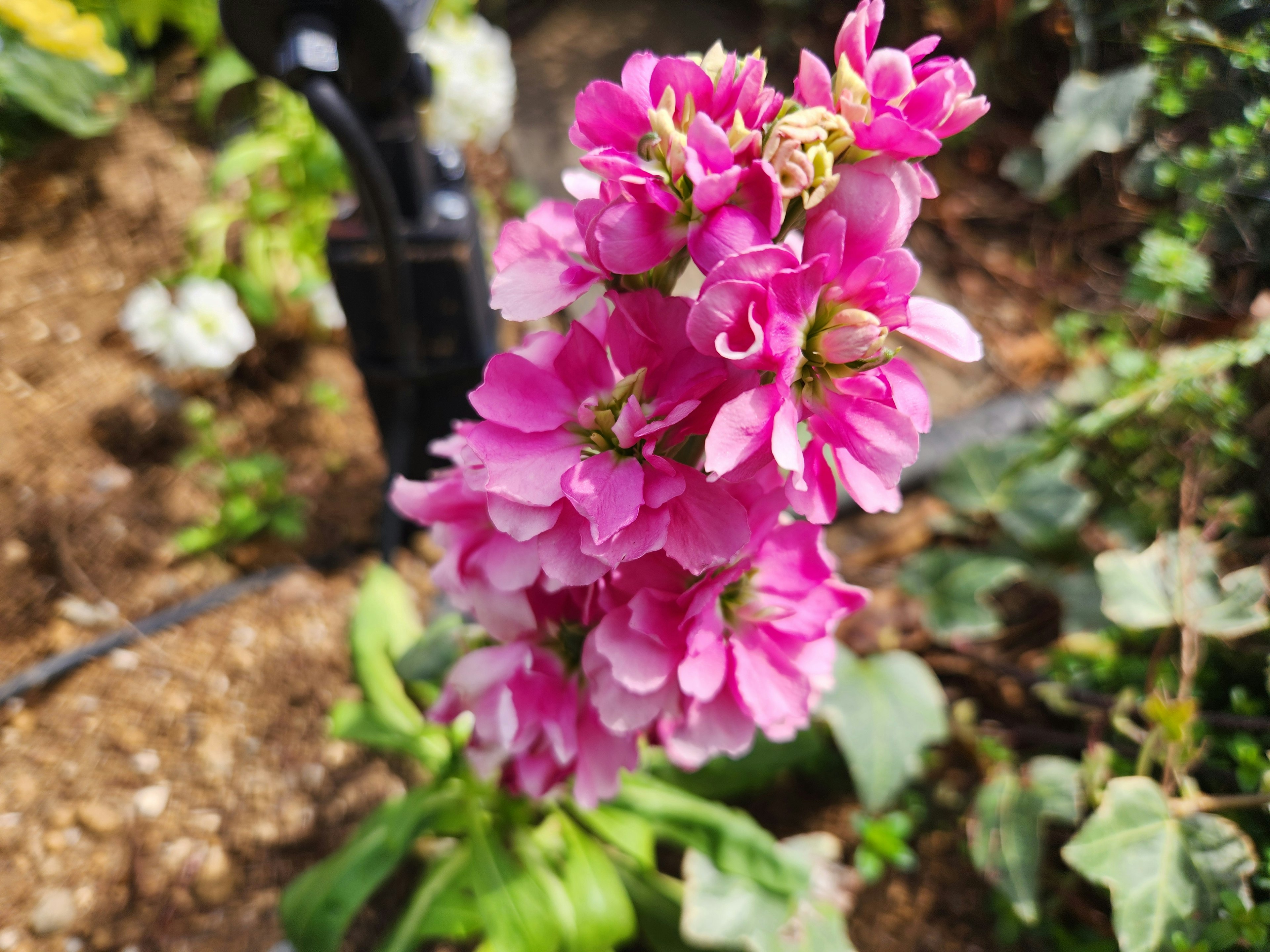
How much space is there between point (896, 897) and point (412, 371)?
1.34 m

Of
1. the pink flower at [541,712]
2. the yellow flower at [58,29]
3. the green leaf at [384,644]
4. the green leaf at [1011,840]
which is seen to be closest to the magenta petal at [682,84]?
the pink flower at [541,712]

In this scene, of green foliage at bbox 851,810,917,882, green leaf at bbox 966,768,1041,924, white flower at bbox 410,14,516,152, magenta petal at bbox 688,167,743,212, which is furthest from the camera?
white flower at bbox 410,14,516,152

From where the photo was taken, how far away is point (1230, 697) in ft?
4.17

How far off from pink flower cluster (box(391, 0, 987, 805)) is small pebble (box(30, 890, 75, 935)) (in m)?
1.05

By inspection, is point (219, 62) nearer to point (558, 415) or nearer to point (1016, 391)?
point (558, 415)

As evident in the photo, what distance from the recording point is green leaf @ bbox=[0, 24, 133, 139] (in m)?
1.64

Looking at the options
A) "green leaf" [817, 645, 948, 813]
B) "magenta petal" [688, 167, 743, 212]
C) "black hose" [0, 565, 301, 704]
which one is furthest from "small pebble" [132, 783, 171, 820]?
"magenta petal" [688, 167, 743, 212]

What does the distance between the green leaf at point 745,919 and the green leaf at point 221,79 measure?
2097 mm

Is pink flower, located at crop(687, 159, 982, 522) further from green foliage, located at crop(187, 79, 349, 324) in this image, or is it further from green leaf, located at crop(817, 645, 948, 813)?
green foliage, located at crop(187, 79, 349, 324)

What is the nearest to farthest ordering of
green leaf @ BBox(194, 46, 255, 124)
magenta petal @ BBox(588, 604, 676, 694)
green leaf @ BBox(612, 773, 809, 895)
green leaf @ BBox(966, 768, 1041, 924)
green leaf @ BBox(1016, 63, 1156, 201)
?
1. magenta petal @ BBox(588, 604, 676, 694)
2. green leaf @ BBox(612, 773, 809, 895)
3. green leaf @ BBox(966, 768, 1041, 924)
4. green leaf @ BBox(1016, 63, 1156, 201)
5. green leaf @ BBox(194, 46, 255, 124)

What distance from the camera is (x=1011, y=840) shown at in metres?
1.27

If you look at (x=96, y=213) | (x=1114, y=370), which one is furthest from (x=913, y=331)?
(x=96, y=213)

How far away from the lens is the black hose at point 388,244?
1.08 m

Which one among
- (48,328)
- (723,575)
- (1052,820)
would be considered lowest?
(1052,820)
